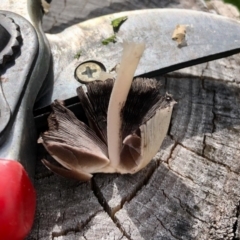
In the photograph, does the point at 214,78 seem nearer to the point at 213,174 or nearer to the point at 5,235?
the point at 213,174

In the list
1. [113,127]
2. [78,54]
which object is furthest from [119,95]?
[78,54]

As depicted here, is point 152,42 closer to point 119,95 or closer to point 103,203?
point 119,95

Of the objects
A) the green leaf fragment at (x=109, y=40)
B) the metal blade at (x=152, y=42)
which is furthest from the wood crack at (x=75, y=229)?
the green leaf fragment at (x=109, y=40)

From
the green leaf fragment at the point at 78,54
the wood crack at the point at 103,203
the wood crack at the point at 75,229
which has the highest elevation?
the green leaf fragment at the point at 78,54

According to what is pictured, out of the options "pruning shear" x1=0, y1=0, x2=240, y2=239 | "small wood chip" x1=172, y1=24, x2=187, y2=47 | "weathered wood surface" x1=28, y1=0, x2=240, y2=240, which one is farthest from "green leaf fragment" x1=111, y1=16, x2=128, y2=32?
"weathered wood surface" x1=28, y1=0, x2=240, y2=240

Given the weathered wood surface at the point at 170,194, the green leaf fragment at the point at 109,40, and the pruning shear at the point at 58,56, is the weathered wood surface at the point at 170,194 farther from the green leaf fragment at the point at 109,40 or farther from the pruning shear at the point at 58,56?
the green leaf fragment at the point at 109,40

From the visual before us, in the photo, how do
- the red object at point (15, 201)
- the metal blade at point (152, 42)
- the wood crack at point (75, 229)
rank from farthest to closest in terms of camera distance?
1. the metal blade at point (152, 42)
2. the wood crack at point (75, 229)
3. the red object at point (15, 201)

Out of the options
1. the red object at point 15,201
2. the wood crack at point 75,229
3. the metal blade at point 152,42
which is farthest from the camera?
the metal blade at point 152,42

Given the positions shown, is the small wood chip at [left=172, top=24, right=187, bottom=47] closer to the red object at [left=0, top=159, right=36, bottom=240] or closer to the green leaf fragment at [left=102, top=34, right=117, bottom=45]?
the green leaf fragment at [left=102, top=34, right=117, bottom=45]
